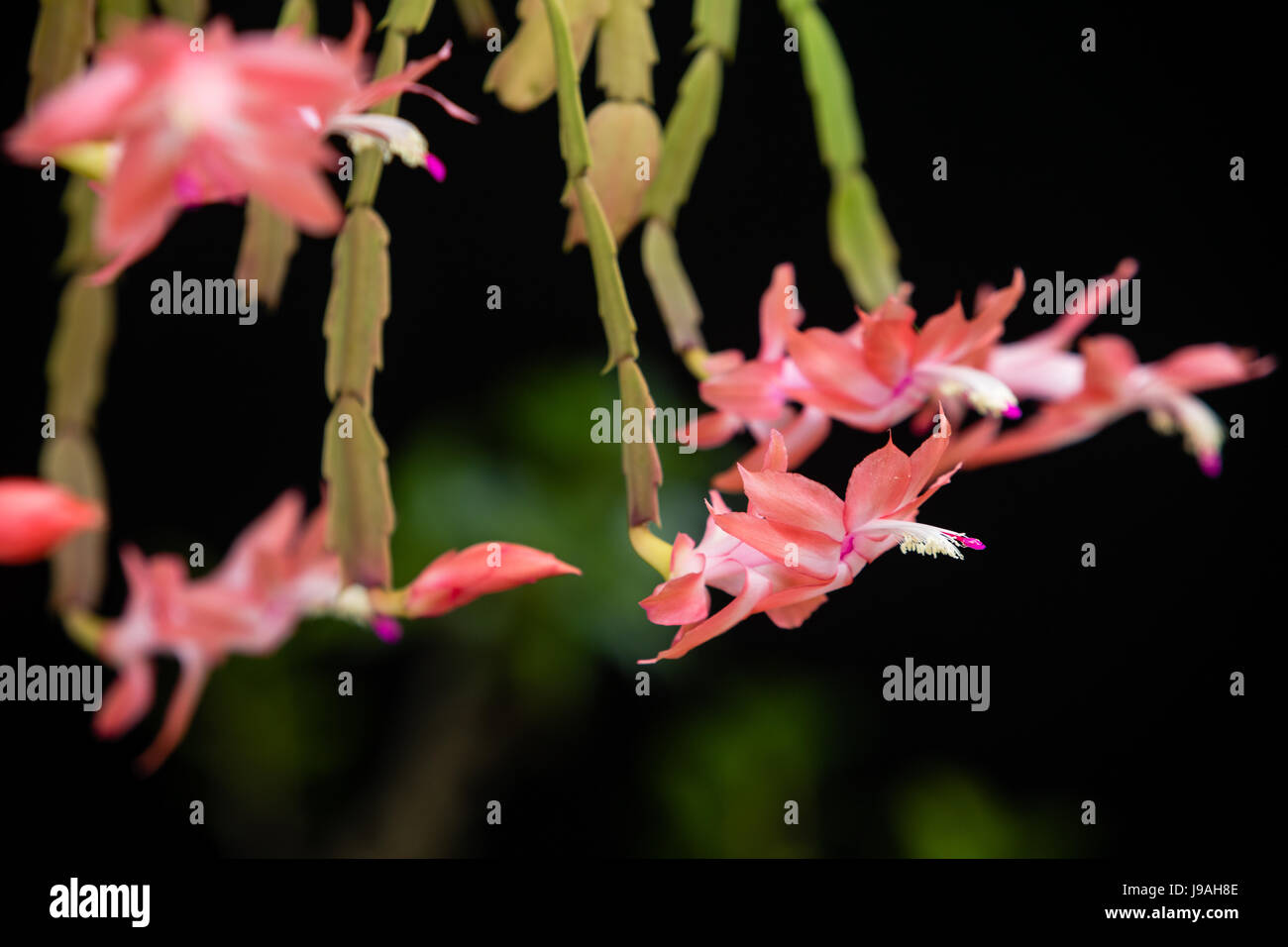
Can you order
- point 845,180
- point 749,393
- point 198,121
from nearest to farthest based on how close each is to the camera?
point 198,121 → point 749,393 → point 845,180

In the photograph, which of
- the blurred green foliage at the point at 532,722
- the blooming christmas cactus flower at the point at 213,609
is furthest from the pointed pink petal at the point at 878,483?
the blurred green foliage at the point at 532,722

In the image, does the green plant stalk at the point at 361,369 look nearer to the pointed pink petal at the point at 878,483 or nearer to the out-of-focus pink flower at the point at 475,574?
the out-of-focus pink flower at the point at 475,574

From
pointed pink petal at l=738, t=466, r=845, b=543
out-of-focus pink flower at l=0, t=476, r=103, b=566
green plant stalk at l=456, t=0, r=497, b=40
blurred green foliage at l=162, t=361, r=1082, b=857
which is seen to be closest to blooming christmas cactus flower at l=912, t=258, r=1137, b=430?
pointed pink petal at l=738, t=466, r=845, b=543

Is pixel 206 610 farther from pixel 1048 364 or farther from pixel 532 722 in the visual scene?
pixel 532 722

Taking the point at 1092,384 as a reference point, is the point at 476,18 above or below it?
above

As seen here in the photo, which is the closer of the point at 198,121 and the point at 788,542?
the point at 198,121

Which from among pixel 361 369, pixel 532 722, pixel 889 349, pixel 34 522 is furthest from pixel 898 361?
pixel 532 722

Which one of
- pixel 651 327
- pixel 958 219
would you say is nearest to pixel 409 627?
pixel 651 327

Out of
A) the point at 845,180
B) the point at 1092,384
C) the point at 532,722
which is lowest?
the point at 532,722
